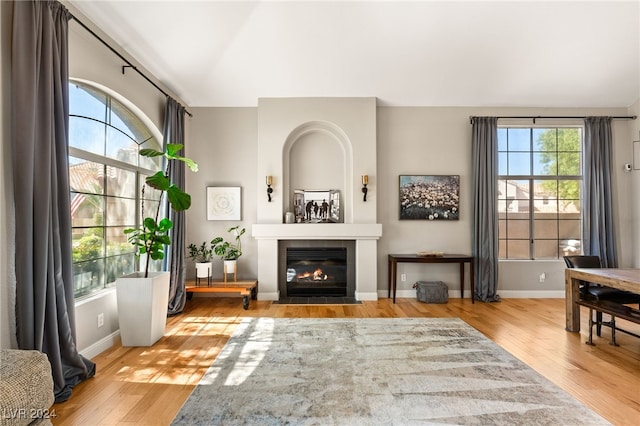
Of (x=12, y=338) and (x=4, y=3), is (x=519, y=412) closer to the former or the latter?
(x=12, y=338)

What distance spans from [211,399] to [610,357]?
11.4ft

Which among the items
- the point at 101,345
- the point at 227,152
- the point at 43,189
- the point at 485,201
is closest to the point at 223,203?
the point at 227,152

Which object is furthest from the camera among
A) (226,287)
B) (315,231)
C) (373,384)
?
(315,231)

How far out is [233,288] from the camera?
15.9ft

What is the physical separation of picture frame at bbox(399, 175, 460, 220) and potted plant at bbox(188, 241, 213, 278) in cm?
309

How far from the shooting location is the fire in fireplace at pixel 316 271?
17.9 feet

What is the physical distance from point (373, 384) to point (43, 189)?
2.73m

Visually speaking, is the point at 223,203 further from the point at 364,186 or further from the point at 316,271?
the point at 364,186

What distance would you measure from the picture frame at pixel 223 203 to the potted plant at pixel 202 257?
500mm

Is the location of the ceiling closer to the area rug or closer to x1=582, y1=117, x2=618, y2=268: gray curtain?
x1=582, y1=117, x2=618, y2=268: gray curtain

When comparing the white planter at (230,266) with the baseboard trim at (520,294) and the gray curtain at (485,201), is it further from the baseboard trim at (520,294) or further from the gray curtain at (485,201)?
the gray curtain at (485,201)

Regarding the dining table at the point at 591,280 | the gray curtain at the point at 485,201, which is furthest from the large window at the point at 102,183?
the dining table at the point at 591,280

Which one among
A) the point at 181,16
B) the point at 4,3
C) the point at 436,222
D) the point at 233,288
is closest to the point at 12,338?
the point at 4,3

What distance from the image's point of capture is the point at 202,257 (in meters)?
5.41
